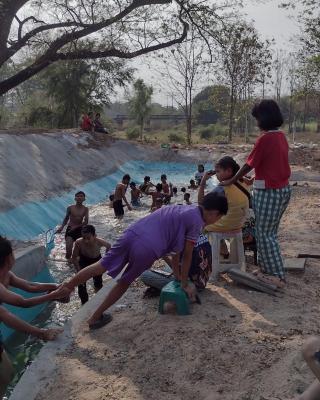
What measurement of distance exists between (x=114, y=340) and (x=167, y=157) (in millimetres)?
22135

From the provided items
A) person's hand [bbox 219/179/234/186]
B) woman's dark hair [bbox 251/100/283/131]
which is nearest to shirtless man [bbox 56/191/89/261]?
person's hand [bbox 219/179/234/186]

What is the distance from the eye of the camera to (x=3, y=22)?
11391mm

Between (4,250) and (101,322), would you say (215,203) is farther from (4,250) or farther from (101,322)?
(4,250)

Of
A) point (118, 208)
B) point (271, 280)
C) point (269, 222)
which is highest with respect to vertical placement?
point (269, 222)

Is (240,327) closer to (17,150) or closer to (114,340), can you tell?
(114,340)

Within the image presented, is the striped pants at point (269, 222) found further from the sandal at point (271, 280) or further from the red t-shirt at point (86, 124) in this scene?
the red t-shirt at point (86, 124)

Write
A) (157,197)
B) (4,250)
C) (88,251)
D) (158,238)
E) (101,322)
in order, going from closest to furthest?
(4,250) → (158,238) → (101,322) → (88,251) → (157,197)

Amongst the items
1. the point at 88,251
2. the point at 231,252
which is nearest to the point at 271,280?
the point at 231,252

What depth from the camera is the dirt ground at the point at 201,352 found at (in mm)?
3598

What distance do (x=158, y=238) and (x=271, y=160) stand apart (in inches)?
60.9

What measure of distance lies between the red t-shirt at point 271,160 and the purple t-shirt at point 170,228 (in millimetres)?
1032

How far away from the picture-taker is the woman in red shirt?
5.12 meters

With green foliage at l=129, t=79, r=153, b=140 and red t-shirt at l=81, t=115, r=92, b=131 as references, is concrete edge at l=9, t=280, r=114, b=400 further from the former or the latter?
green foliage at l=129, t=79, r=153, b=140

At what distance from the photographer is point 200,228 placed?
4.55 m
